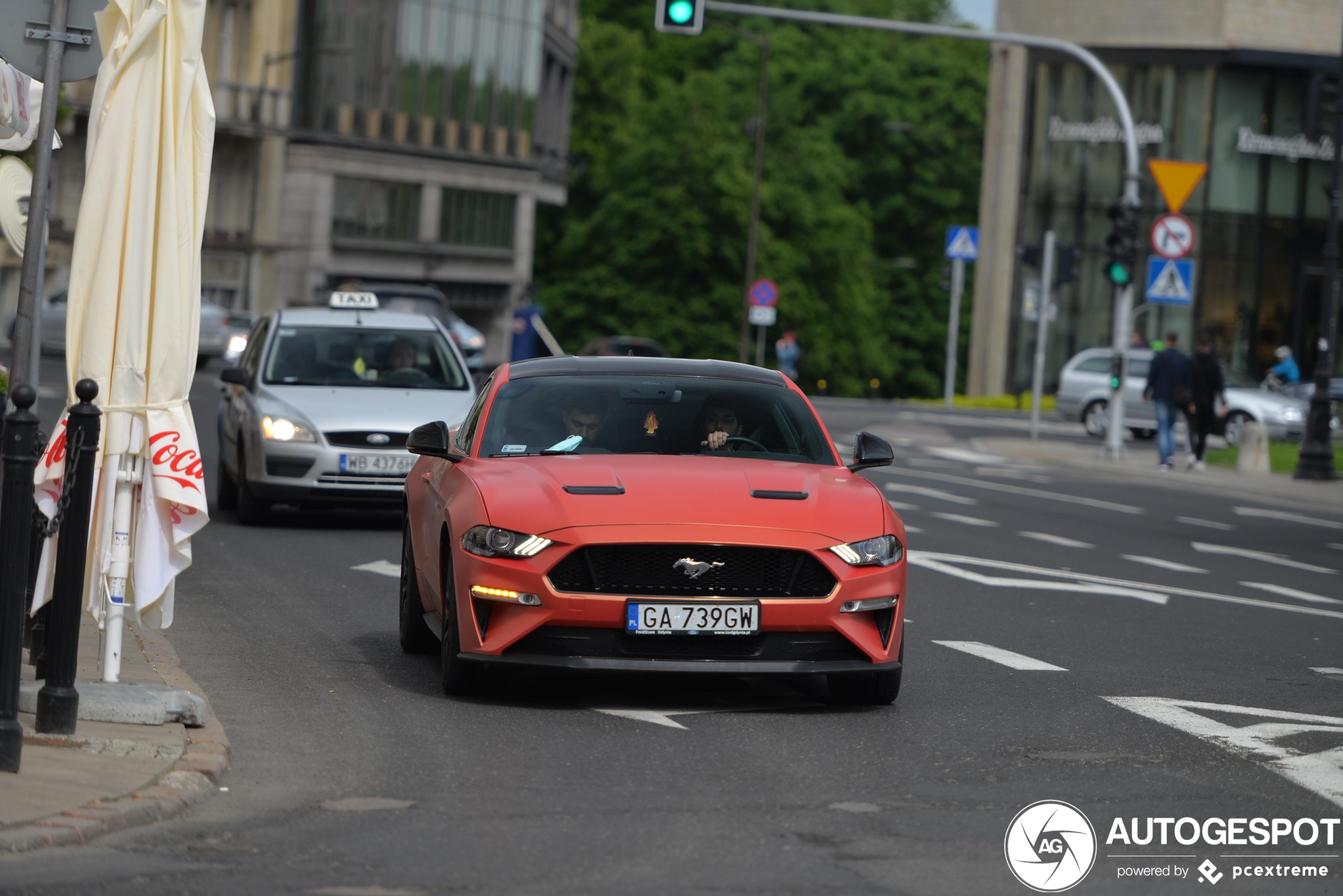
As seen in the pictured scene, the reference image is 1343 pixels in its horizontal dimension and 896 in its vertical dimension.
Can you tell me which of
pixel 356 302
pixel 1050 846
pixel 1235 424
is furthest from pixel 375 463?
pixel 1235 424

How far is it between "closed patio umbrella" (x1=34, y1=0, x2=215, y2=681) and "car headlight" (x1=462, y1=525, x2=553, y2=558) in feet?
3.72

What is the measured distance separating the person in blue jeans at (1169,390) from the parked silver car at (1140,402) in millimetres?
4667

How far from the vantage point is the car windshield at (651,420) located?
9.37 meters

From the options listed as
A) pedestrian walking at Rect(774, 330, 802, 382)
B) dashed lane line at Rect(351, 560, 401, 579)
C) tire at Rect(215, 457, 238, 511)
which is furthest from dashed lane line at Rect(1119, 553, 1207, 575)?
pedestrian walking at Rect(774, 330, 802, 382)

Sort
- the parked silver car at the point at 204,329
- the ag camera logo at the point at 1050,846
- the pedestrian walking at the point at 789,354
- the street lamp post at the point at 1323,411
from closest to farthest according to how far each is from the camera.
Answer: the ag camera logo at the point at 1050,846 < the street lamp post at the point at 1323,411 < the parked silver car at the point at 204,329 < the pedestrian walking at the point at 789,354

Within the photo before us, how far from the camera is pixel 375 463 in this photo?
1597 cm

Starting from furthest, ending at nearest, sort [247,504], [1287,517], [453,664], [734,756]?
[1287,517] < [247,504] < [453,664] < [734,756]

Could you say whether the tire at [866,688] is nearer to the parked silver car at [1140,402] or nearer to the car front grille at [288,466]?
the car front grille at [288,466]

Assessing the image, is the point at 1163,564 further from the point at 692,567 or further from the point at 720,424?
the point at 692,567

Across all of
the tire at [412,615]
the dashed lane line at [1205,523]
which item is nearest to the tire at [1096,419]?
the dashed lane line at [1205,523]

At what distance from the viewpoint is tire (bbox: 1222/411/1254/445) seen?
128 ft

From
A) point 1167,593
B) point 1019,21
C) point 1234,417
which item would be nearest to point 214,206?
point 1019,21

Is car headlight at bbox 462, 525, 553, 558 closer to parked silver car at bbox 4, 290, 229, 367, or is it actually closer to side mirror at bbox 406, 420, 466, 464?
side mirror at bbox 406, 420, 466, 464

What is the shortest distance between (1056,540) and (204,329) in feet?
107
